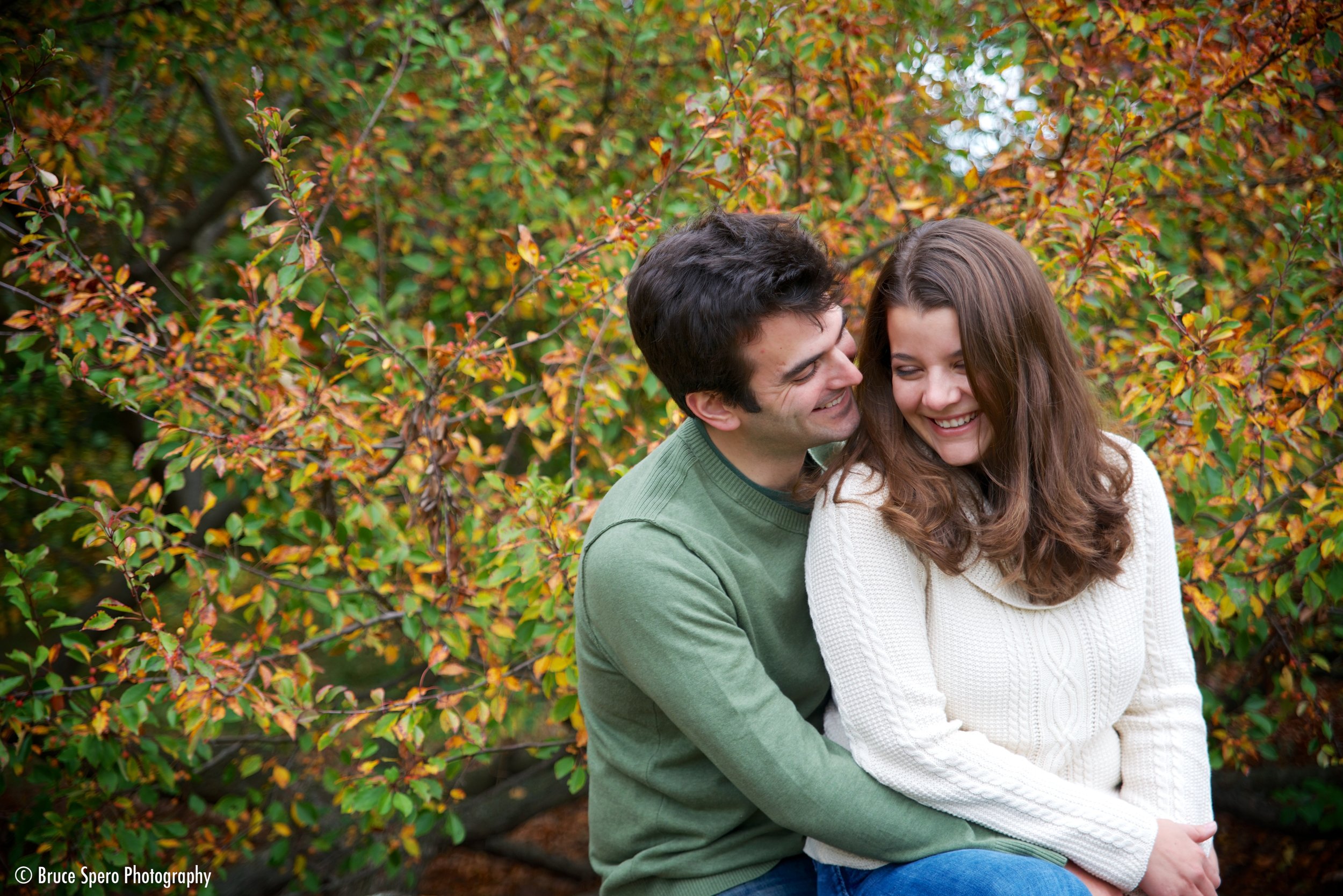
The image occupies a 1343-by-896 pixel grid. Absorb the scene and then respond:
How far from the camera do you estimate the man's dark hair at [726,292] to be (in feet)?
5.93

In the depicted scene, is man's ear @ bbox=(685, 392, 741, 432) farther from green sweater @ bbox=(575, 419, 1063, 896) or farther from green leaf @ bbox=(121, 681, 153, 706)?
green leaf @ bbox=(121, 681, 153, 706)

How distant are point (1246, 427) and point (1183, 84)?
950mm

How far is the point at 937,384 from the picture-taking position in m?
1.75

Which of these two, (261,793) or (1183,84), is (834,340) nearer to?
(1183,84)

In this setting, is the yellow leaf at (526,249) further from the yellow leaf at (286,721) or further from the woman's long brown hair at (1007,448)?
the yellow leaf at (286,721)

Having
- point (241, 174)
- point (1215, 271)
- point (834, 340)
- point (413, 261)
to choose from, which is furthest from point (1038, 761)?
point (241, 174)

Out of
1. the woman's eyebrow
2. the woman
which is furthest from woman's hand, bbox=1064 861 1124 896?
the woman's eyebrow

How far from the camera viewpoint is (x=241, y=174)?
11.8 ft

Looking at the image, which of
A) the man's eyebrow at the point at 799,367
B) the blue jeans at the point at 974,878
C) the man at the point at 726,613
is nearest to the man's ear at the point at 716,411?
the man at the point at 726,613

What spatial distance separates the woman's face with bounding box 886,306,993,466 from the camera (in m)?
1.73

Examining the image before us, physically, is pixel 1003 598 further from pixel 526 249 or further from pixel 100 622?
pixel 100 622

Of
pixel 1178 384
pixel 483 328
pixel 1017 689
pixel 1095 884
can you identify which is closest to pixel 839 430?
pixel 1017 689

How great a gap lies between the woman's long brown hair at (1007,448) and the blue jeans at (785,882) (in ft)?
2.29

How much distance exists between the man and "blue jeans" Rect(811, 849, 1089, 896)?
17mm
